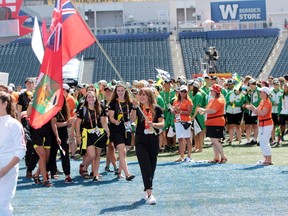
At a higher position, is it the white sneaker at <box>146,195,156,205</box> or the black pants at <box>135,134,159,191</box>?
Result: the black pants at <box>135,134,159,191</box>

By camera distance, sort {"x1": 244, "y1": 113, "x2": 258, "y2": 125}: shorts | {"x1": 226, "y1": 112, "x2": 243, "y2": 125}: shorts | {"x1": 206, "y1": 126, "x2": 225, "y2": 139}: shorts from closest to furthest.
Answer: {"x1": 206, "y1": 126, "x2": 225, "y2": 139}: shorts, {"x1": 244, "y1": 113, "x2": 258, "y2": 125}: shorts, {"x1": 226, "y1": 112, "x2": 243, "y2": 125}: shorts

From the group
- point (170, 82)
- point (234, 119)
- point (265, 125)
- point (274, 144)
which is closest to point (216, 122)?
point (265, 125)

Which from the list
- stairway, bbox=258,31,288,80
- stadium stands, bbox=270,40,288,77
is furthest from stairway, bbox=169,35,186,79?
stadium stands, bbox=270,40,288,77

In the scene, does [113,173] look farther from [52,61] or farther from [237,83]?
[237,83]

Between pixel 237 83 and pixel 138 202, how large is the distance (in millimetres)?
9539

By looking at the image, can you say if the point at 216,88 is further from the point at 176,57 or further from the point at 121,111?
the point at 176,57

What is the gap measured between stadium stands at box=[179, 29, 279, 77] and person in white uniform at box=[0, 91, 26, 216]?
3556 cm

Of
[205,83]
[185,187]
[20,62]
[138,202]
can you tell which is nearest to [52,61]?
[138,202]

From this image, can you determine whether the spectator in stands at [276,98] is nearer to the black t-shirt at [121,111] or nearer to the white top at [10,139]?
the black t-shirt at [121,111]

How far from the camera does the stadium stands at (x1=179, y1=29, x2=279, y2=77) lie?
44344 millimetres

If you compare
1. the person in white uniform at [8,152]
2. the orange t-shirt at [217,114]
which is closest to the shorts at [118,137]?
the orange t-shirt at [217,114]

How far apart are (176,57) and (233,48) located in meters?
3.47

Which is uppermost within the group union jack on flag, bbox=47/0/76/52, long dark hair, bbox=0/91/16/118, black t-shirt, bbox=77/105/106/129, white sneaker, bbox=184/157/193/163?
union jack on flag, bbox=47/0/76/52

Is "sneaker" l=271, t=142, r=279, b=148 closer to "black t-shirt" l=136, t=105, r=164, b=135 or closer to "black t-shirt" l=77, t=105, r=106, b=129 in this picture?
"black t-shirt" l=77, t=105, r=106, b=129
